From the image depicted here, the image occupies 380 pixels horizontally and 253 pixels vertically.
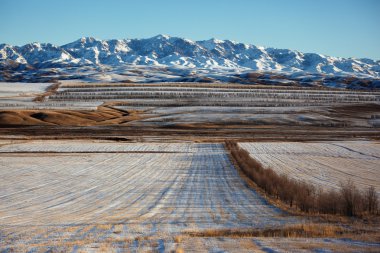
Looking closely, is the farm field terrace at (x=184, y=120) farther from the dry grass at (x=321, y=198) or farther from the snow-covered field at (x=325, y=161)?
the dry grass at (x=321, y=198)

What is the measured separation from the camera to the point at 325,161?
37375 mm

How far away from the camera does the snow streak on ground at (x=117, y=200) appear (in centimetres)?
1389

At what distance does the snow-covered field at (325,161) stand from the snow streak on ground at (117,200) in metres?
4.17

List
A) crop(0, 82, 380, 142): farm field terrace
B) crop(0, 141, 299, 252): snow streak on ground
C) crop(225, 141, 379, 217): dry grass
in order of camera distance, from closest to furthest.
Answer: crop(0, 141, 299, 252): snow streak on ground
crop(225, 141, 379, 217): dry grass
crop(0, 82, 380, 142): farm field terrace

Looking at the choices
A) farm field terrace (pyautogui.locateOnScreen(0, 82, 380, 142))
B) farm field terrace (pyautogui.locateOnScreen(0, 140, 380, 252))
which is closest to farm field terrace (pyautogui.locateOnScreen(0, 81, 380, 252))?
farm field terrace (pyautogui.locateOnScreen(0, 140, 380, 252))

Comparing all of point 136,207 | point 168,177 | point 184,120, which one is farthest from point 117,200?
point 184,120

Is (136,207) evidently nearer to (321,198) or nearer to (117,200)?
(117,200)

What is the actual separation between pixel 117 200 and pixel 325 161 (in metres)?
21.3

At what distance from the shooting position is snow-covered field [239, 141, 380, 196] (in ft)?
92.8

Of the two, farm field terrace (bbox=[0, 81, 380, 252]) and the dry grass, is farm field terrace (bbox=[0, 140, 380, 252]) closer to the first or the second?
farm field terrace (bbox=[0, 81, 380, 252])

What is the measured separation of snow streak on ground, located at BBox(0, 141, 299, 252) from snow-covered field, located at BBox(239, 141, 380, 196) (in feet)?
13.7

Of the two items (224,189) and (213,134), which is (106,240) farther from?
(213,134)

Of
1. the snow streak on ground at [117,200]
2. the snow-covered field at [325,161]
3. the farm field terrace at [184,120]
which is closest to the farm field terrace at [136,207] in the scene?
the snow streak on ground at [117,200]

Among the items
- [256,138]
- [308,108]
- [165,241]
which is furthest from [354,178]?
[308,108]
